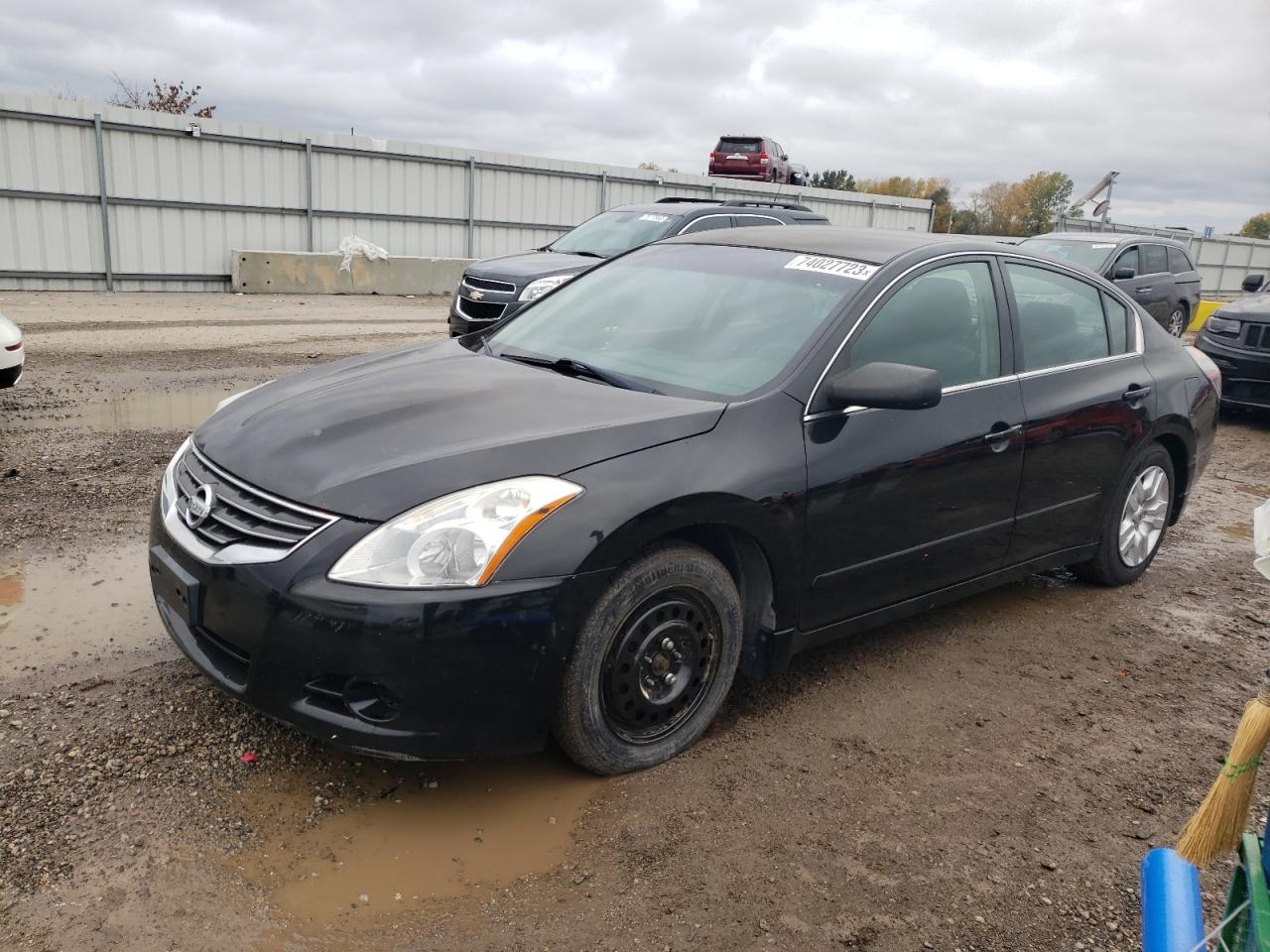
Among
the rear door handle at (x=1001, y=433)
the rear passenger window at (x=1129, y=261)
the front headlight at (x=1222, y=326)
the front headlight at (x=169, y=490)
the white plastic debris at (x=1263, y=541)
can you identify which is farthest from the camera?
the rear passenger window at (x=1129, y=261)

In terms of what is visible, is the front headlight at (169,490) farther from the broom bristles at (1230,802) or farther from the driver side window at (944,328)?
the broom bristles at (1230,802)

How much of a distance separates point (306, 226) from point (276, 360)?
995 cm

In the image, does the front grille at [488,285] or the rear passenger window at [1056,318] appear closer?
the rear passenger window at [1056,318]

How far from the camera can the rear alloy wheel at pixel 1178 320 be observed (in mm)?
15219

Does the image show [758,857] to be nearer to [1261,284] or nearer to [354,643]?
[354,643]

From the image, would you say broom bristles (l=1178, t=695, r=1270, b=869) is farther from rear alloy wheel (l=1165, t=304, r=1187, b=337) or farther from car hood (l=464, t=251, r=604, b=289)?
rear alloy wheel (l=1165, t=304, r=1187, b=337)

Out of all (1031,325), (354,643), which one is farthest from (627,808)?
(1031,325)

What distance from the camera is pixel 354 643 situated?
A: 2.63m

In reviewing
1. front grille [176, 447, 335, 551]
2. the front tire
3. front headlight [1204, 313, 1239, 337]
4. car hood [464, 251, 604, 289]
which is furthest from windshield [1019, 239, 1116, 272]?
front grille [176, 447, 335, 551]

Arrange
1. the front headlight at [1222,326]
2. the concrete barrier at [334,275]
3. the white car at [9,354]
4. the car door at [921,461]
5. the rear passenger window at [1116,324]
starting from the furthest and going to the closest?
the concrete barrier at [334,275], the front headlight at [1222,326], the white car at [9,354], the rear passenger window at [1116,324], the car door at [921,461]

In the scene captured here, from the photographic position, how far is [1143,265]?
1438 cm

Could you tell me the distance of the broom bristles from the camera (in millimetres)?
1810

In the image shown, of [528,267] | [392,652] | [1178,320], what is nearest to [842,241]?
[392,652]

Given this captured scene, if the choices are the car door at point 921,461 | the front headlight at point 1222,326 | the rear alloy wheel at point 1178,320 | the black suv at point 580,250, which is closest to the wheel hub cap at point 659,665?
the car door at point 921,461
